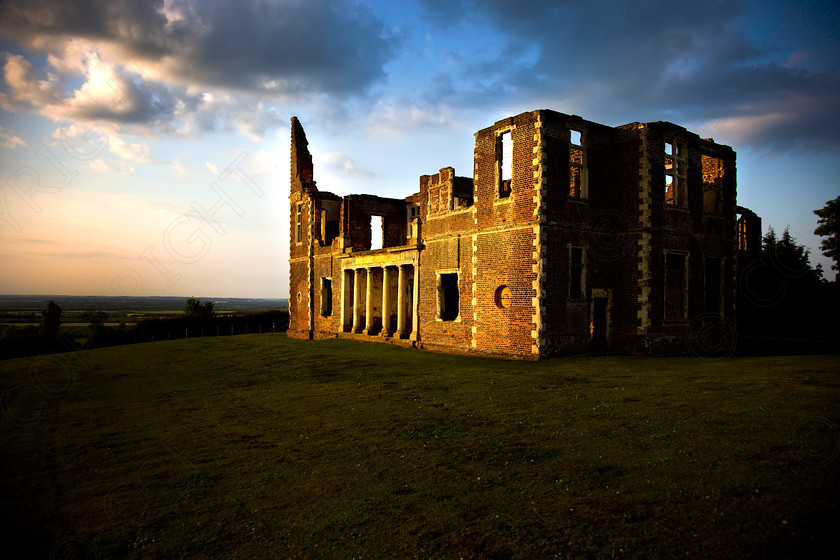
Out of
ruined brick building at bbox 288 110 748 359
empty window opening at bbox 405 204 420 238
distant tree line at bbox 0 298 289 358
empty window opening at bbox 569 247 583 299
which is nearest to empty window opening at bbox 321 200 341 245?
empty window opening at bbox 405 204 420 238

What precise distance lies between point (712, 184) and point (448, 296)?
1444 cm

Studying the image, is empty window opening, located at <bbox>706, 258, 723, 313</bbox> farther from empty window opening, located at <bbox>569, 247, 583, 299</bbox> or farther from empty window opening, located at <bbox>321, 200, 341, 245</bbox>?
empty window opening, located at <bbox>321, 200, 341, 245</bbox>

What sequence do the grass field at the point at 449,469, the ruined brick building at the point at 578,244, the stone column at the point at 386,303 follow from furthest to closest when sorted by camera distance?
the stone column at the point at 386,303, the ruined brick building at the point at 578,244, the grass field at the point at 449,469

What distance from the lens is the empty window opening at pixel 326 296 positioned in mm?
35906

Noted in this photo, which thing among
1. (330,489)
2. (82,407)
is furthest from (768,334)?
(82,407)

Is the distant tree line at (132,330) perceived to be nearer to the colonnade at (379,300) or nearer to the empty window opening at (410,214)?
the colonnade at (379,300)

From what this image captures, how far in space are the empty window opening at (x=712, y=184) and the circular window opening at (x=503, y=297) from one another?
11.6m

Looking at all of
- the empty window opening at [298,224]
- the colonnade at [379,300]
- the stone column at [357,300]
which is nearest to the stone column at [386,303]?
the colonnade at [379,300]

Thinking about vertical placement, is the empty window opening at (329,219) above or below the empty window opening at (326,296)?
above

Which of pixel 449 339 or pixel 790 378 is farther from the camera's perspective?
pixel 449 339

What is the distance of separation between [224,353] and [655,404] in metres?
23.1

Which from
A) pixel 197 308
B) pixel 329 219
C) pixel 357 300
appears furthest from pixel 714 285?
pixel 197 308

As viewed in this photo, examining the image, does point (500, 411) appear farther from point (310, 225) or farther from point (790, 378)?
point (310, 225)

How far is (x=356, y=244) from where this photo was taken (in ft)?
111
